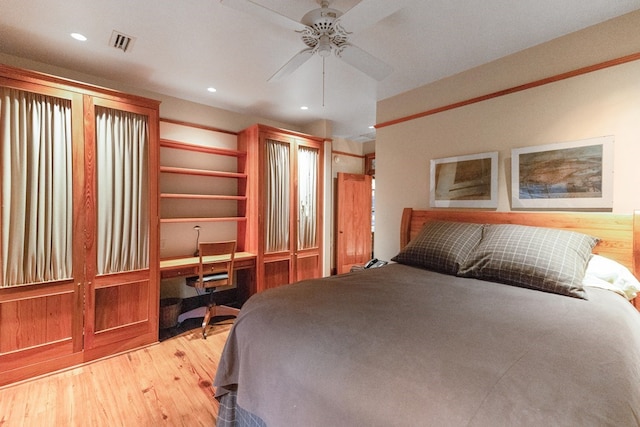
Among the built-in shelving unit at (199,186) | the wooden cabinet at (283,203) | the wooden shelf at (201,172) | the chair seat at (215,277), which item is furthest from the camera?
the wooden cabinet at (283,203)

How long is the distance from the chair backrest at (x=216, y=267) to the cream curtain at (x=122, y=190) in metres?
0.51

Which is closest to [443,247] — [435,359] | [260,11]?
[435,359]

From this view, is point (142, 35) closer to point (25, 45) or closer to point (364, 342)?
point (25, 45)

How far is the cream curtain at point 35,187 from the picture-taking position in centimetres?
202

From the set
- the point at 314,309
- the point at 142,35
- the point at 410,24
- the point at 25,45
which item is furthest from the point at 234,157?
the point at 314,309

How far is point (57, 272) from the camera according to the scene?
7.23 feet

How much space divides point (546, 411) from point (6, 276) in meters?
3.13

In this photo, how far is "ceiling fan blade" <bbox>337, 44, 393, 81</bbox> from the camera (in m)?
1.81

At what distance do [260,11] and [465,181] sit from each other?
2167mm

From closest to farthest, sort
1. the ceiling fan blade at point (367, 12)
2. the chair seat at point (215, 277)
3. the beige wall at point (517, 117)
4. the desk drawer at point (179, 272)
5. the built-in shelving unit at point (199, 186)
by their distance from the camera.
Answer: the ceiling fan blade at point (367, 12) < the beige wall at point (517, 117) < the desk drawer at point (179, 272) < the chair seat at point (215, 277) < the built-in shelving unit at point (199, 186)

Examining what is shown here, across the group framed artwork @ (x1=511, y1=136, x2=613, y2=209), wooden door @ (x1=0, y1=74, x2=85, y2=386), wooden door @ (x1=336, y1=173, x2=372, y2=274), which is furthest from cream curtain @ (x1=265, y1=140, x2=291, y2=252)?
framed artwork @ (x1=511, y1=136, x2=613, y2=209)

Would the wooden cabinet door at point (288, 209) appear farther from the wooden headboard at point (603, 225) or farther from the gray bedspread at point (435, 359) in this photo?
the wooden headboard at point (603, 225)

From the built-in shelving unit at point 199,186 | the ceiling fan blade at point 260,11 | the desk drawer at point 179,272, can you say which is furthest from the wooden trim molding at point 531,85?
the desk drawer at point 179,272

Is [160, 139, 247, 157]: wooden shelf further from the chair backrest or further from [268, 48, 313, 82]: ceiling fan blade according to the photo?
[268, 48, 313, 82]: ceiling fan blade
